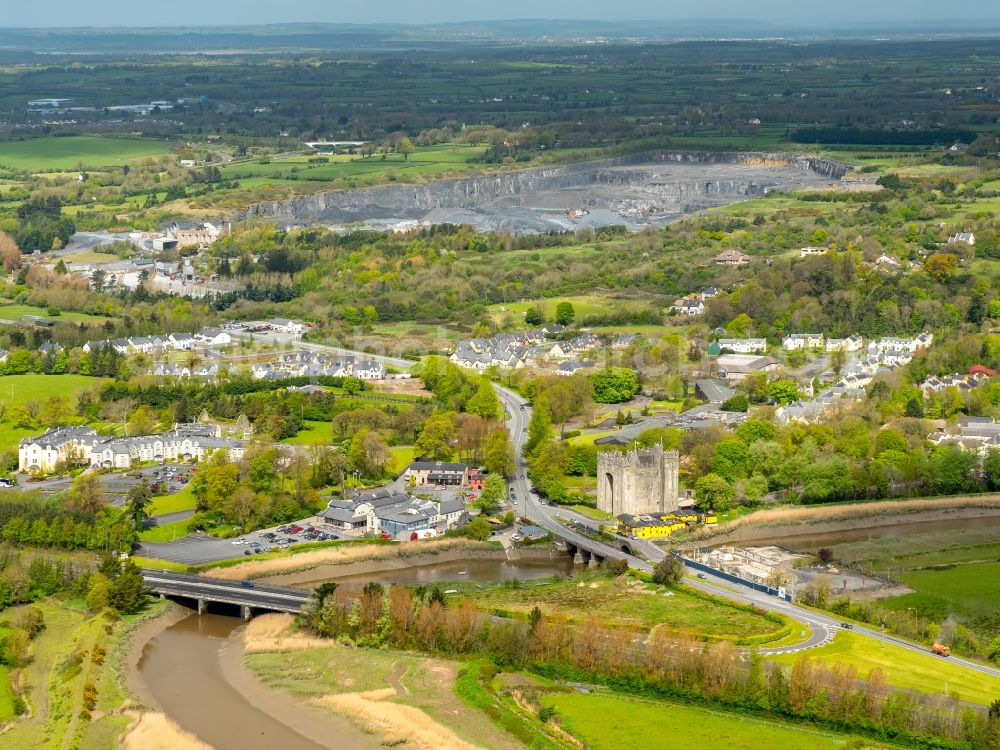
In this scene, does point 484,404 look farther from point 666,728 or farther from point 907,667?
point 666,728

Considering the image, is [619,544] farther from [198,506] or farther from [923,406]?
[923,406]

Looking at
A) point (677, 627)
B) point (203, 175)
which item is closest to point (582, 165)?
point (203, 175)

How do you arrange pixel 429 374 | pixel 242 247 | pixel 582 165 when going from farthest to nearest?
pixel 582 165
pixel 242 247
pixel 429 374

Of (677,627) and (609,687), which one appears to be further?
(677,627)

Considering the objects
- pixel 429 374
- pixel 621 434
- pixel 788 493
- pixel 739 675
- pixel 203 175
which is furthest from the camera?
pixel 203 175

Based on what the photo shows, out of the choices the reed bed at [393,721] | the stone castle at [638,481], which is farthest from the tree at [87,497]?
the stone castle at [638,481]

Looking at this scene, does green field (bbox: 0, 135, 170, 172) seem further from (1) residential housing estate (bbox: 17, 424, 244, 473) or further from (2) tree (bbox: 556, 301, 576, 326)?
(1) residential housing estate (bbox: 17, 424, 244, 473)
